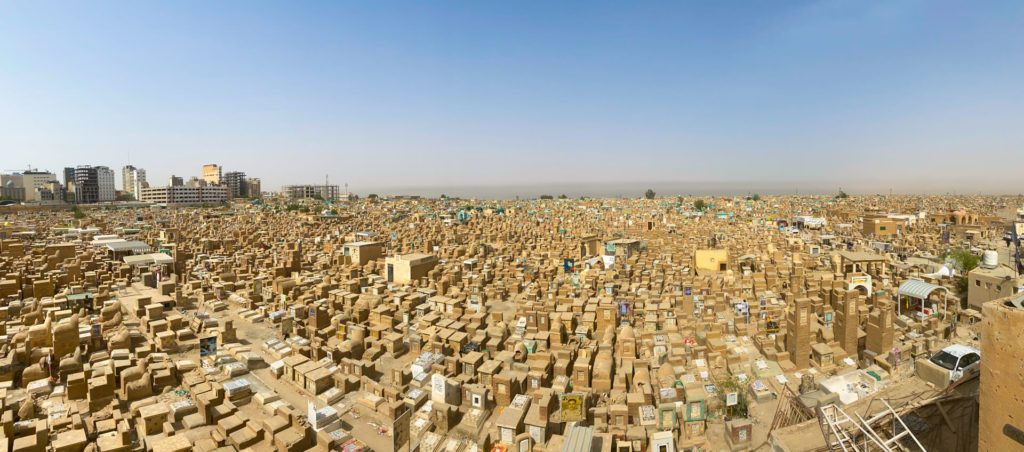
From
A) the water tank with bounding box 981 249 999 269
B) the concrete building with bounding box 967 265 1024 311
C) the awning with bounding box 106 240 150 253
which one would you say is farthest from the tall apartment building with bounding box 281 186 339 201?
the concrete building with bounding box 967 265 1024 311

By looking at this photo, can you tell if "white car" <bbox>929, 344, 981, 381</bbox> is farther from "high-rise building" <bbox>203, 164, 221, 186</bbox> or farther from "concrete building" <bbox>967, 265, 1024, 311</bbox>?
"high-rise building" <bbox>203, 164, 221, 186</bbox>

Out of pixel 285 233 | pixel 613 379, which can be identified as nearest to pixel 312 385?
pixel 613 379

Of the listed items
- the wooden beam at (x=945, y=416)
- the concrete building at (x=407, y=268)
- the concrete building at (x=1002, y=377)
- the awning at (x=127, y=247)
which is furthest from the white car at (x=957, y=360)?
the awning at (x=127, y=247)

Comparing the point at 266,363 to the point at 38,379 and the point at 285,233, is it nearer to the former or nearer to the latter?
the point at 38,379

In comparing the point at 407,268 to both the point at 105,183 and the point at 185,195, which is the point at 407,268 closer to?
the point at 185,195

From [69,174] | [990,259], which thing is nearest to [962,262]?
[990,259]
